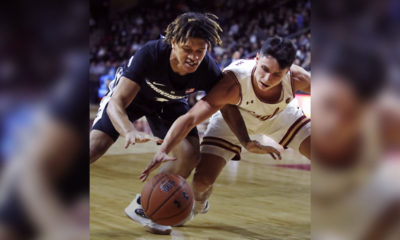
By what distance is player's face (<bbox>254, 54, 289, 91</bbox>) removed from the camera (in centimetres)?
356

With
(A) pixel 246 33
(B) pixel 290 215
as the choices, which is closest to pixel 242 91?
(B) pixel 290 215

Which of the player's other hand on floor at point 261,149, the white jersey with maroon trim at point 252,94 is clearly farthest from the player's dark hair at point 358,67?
the white jersey with maroon trim at point 252,94

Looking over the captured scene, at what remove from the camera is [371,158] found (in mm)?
883

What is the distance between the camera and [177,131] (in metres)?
3.47

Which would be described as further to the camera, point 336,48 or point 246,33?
point 246,33

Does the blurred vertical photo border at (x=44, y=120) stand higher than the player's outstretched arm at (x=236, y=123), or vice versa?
the blurred vertical photo border at (x=44, y=120)

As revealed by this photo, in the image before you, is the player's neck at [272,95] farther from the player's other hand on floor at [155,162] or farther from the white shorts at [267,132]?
the player's other hand on floor at [155,162]

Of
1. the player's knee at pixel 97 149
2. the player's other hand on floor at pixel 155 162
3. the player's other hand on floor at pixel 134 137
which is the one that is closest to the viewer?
the player's other hand on floor at pixel 134 137

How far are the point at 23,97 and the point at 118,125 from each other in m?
2.43

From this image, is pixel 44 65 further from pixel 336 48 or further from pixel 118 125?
pixel 118 125

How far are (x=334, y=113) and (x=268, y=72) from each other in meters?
2.71

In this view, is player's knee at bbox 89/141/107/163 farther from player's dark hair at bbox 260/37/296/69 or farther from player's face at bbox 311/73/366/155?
player's face at bbox 311/73/366/155

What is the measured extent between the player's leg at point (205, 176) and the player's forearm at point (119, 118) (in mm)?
1042

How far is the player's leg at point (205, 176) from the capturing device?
4.18 metres
